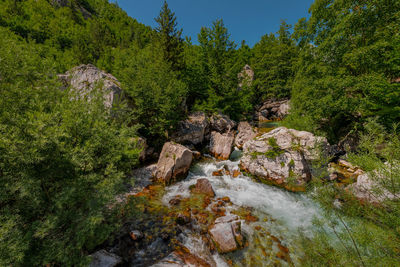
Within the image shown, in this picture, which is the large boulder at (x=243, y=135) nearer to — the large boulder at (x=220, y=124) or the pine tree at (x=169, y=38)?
the large boulder at (x=220, y=124)

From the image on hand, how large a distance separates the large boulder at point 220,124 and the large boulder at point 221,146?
7.18 feet

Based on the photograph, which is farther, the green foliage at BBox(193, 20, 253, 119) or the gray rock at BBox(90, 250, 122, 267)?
the green foliage at BBox(193, 20, 253, 119)

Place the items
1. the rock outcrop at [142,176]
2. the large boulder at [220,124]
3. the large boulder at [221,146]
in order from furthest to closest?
1. the large boulder at [220,124]
2. the large boulder at [221,146]
3. the rock outcrop at [142,176]

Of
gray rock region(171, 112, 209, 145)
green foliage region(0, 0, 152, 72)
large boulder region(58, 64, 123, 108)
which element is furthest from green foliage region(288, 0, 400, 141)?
green foliage region(0, 0, 152, 72)

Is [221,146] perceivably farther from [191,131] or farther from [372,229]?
[372,229]

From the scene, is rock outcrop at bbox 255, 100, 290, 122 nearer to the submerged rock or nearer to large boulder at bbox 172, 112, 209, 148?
large boulder at bbox 172, 112, 209, 148

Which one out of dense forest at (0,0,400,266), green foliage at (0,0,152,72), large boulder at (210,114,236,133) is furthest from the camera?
green foliage at (0,0,152,72)

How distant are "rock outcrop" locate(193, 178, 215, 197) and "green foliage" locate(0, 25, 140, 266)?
19.8 ft

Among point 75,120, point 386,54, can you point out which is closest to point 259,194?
point 75,120

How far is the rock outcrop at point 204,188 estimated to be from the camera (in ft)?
31.2

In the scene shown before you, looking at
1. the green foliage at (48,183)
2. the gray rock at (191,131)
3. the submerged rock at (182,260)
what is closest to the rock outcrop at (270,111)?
the gray rock at (191,131)

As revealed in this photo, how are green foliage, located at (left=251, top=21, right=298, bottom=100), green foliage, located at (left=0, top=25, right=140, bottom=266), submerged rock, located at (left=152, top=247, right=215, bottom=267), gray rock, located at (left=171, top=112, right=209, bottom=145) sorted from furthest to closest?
green foliage, located at (left=251, top=21, right=298, bottom=100), gray rock, located at (left=171, top=112, right=209, bottom=145), submerged rock, located at (left=152, top=247, right=215, bottom=267), green foliage, located at (left=0, top=25, right=140, bottom=266)

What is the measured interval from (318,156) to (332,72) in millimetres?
12890

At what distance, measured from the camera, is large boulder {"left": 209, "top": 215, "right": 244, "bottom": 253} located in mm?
5814
